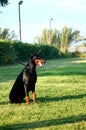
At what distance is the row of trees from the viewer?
79.3 m

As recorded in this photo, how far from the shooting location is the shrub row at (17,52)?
35.3 m

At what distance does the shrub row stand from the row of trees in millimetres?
19815

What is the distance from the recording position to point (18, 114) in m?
9.25

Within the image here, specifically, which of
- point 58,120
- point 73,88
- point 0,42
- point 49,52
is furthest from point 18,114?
→ point 49,52

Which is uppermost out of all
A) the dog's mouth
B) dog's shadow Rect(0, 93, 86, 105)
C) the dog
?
the dog's mouth

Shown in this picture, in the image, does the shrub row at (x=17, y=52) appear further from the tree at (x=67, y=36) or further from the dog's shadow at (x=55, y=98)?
the dog's shadow at (x=55, y=98)

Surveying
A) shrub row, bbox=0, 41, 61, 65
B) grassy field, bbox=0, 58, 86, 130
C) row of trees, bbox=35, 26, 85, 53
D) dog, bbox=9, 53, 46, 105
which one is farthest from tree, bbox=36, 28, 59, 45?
dog, bbox=9, 53, 46, 105

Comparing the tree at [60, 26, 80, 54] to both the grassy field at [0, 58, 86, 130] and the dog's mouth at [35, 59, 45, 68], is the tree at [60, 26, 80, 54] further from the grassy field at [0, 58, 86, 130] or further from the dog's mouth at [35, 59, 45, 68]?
the dog's mouth at [35, 59, 45, 68]

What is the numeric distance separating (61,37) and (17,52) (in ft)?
→ 131

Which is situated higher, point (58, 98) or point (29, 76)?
point (29, 76)

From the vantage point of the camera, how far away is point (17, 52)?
4050cm

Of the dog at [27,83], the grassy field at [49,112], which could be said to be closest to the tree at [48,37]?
the grassy field at [49,112]

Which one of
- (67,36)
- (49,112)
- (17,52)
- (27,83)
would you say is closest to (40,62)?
(27,83)

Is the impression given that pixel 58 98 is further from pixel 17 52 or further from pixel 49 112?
pixel 17 52
